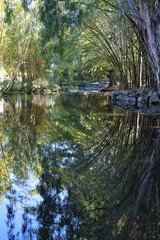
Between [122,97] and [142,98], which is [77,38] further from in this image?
[142,98]

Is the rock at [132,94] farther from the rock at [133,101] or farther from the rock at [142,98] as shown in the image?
the rock at [142,98]

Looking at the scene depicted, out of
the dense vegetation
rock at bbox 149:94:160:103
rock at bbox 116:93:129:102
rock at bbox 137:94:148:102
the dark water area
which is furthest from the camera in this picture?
rock at bbox 116:93:129:102

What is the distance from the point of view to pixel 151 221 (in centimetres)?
254

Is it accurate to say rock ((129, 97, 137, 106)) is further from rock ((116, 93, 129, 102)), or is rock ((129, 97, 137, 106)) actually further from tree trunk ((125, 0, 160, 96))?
tree trunk ((125, 0, 160, 96))

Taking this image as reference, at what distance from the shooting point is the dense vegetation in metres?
9.13

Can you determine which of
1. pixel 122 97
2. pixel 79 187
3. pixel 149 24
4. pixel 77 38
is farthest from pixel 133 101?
pixel 79 187

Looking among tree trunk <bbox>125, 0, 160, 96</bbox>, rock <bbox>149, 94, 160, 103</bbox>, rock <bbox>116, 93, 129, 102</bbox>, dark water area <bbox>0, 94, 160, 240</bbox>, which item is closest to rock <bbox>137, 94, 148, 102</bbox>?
rock <bbox>149, 94, 160, 103</bbox>

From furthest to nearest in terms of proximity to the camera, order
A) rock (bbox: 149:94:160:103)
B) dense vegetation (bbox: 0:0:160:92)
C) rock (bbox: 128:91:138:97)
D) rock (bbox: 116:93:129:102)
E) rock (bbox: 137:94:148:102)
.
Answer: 1. rock (bbox: 116:93:129:102)
2. rock (bbox: 128:91:138:97)
3. rock (bbox: 137:94:148:102)
4. rock (bbox: 149:94:160:103)
5. dense vegetation (bbox: 0:0:160:92)

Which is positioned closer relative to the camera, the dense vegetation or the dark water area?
the dark water area

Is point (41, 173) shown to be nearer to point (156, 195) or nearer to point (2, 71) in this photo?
point (156, 195)

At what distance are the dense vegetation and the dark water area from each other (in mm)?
4138

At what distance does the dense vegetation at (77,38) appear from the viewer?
913cm

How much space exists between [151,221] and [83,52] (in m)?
20.7

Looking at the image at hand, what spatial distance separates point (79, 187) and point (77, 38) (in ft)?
48.9
